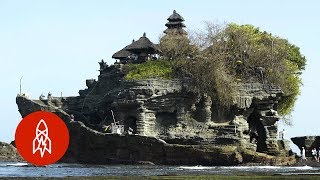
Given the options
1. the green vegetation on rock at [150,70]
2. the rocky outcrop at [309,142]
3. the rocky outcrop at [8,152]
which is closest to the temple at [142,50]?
the green vegetation on rock at [150,70]

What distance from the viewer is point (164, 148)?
215 ft

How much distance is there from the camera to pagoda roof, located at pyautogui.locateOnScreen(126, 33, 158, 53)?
83812mm

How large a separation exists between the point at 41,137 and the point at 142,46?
6610cm

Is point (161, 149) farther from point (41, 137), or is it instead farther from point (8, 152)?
point (41, 137)

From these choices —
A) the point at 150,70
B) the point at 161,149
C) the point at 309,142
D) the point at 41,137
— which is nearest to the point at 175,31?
the point at 150,70

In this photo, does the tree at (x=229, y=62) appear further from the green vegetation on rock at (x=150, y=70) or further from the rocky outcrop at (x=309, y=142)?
the rocky outcrop at (x=309, y=142)

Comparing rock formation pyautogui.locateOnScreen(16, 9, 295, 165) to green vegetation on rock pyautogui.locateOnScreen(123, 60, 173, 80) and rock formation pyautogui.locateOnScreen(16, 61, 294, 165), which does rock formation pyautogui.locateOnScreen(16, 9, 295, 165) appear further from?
green vegetation on rock pyautogui.locateOnScreen(123, 60, 173, 80)

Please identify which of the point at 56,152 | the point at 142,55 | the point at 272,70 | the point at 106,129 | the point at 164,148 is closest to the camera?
the point at 56,152

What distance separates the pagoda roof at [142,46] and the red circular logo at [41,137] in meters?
65.2

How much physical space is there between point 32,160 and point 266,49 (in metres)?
65.8

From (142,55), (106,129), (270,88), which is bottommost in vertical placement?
(106,129)

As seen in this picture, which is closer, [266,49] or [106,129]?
[106,129]

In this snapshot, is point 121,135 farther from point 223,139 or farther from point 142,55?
point 142,55

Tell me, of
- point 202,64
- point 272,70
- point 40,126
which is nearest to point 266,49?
point 272,70
